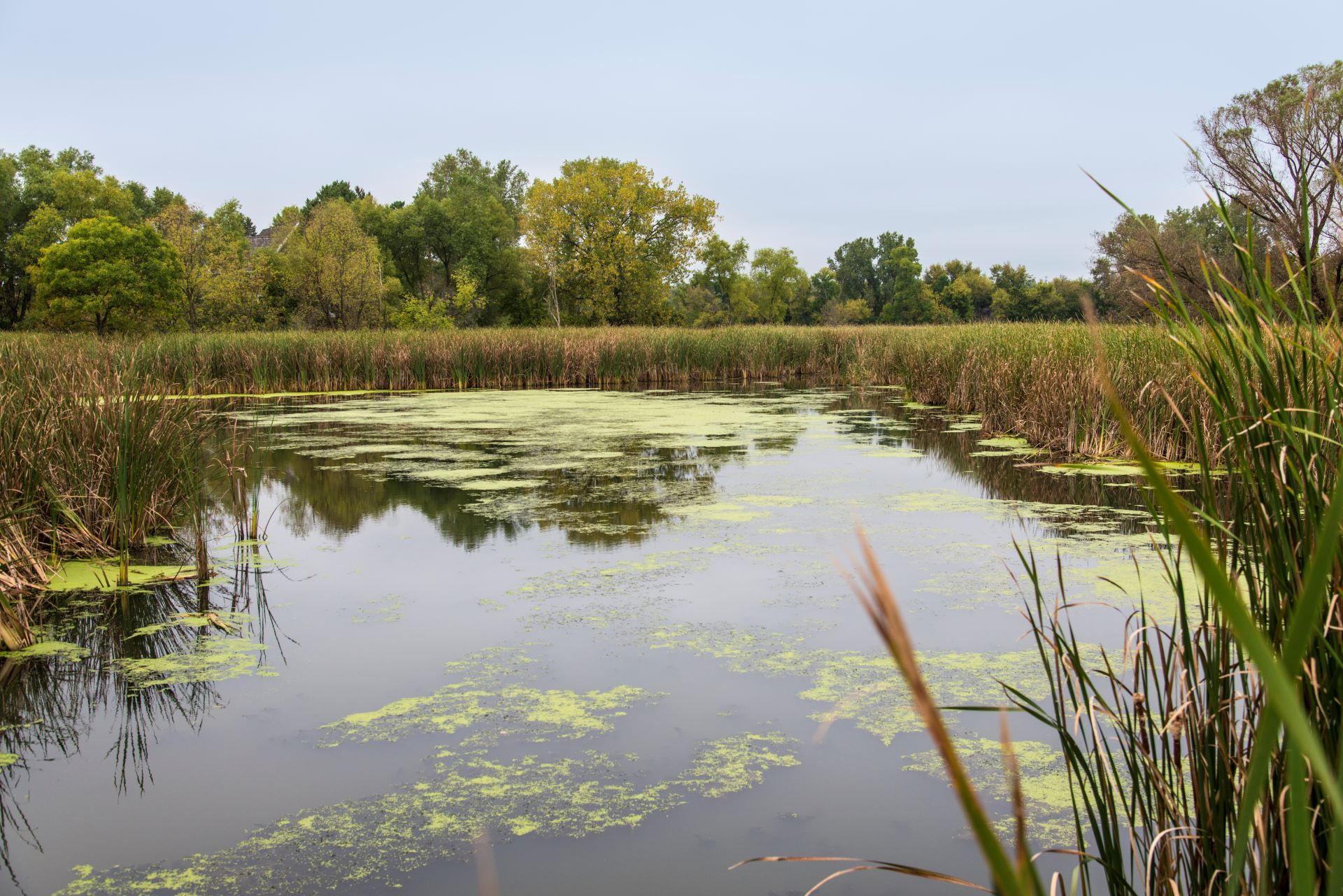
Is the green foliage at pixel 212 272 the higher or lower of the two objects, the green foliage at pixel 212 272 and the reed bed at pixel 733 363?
the higher

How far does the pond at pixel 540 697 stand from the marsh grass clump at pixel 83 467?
1.21ft

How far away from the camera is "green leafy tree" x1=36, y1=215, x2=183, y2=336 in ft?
76.0

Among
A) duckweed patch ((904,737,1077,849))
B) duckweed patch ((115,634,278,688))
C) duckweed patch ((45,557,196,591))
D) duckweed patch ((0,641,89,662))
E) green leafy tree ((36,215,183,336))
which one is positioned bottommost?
duckweed patch ((904,737,1077,849))

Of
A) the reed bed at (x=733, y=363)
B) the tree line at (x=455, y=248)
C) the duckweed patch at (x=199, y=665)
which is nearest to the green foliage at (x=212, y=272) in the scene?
the tree line at (x=455, y=248)

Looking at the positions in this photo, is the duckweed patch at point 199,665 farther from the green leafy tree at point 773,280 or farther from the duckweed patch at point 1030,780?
the green leafy tree at point 773,280

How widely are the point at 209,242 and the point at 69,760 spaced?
28437 millimetres

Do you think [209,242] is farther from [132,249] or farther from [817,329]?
[817,329]

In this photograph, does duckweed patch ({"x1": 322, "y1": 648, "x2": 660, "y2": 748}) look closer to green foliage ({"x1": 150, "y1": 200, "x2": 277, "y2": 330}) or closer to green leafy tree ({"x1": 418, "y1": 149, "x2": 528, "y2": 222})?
green foliage ({"x1": 150, "y1": 200, "x2": 277, "y2": 330})

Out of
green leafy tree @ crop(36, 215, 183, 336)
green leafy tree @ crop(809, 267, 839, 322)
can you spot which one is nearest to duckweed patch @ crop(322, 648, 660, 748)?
green leafy tree @ crop(36, 215, 183, 336)

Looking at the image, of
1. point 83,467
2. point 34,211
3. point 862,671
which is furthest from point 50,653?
point 34,211

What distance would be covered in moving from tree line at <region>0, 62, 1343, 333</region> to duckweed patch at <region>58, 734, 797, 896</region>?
9.00 m

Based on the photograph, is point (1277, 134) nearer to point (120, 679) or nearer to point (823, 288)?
point (120, 679)

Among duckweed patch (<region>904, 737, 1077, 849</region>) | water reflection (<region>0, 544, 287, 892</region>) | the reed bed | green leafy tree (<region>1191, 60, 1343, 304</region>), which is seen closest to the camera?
duckweed patch (<region>904, 737, 1077, 849</region>)

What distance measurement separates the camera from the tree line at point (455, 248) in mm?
22266
